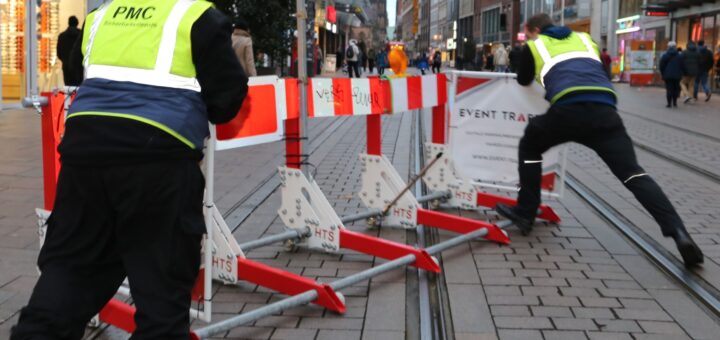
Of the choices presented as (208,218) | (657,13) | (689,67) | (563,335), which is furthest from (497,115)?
(657,13)

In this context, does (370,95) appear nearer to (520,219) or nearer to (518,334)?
(520,219)

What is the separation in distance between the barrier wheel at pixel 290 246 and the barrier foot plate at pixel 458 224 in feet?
3.53

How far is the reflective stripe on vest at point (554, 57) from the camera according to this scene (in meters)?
5.60

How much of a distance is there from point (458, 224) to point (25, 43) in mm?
14032

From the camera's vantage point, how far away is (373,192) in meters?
6.21

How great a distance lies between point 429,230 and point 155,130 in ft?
13.0

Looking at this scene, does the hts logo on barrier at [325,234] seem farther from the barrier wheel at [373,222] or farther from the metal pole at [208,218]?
the metal pole at [208,218]

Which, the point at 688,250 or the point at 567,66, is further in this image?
the point at 567,66

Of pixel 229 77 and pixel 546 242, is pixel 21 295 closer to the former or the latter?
pixel 229 77

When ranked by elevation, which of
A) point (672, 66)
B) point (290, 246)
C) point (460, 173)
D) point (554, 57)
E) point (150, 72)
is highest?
point (672, 66)

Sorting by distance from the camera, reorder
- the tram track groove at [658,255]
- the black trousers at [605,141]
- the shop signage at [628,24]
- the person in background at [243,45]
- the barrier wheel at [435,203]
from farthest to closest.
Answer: the shop signage at [628,24], the person in background at [243,45], the barrier wheel at [435,203], the black trousers at [605,141], the tram track groove at [658,255]

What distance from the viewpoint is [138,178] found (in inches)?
97.9

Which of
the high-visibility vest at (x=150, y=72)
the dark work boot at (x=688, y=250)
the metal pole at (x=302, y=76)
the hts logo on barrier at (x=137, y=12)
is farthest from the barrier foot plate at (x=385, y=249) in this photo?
the hts logo on barrier at (x=137, y=12)

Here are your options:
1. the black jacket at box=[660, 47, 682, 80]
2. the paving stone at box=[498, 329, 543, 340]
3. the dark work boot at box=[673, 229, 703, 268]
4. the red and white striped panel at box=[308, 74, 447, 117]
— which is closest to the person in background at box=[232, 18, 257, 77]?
the red and white striped panel at box=[308, 74, 447, 117]
